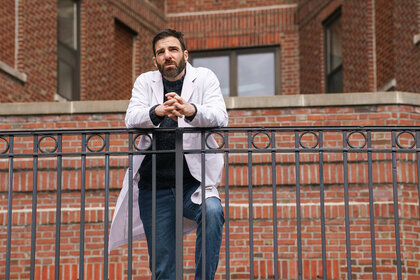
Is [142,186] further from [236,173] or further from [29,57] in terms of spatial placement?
[29,57]

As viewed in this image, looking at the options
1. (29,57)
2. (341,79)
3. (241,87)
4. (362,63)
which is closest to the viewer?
(29,57)

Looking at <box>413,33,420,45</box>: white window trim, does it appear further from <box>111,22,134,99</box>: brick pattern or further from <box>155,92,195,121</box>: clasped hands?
<box>155,92,195,121</box>: clasped hands

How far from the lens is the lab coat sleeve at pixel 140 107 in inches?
191

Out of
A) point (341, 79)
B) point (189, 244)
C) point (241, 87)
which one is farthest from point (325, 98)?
point (241, 87)

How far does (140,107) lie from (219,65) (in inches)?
467

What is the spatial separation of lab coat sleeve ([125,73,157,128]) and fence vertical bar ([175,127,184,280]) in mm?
217

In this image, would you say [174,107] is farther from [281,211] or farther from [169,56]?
[281,211]

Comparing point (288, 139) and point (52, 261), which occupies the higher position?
point (288, 139)

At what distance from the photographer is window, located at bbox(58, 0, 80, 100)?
1358cm

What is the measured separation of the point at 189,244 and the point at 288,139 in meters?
1.63

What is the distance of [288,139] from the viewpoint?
8883 mm

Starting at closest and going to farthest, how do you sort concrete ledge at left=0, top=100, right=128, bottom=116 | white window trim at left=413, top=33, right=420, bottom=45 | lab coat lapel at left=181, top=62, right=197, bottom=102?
lab coat lapel at left=181, top=62, right=197, bottom=102, concrete ledge at left=0, top=100, right=128, bottom=116, white window trim at left=413, top=33, right=420, bottom=45

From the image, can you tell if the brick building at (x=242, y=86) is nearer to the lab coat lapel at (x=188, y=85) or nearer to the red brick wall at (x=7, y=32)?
the red brick wall at (x=7, y=32)

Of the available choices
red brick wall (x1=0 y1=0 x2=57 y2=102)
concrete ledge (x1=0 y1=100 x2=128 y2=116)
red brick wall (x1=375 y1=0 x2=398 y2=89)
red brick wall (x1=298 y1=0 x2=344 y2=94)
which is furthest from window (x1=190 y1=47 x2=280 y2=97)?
concrete ledge (x1=0 y1=100 x2=128 y2=116)
